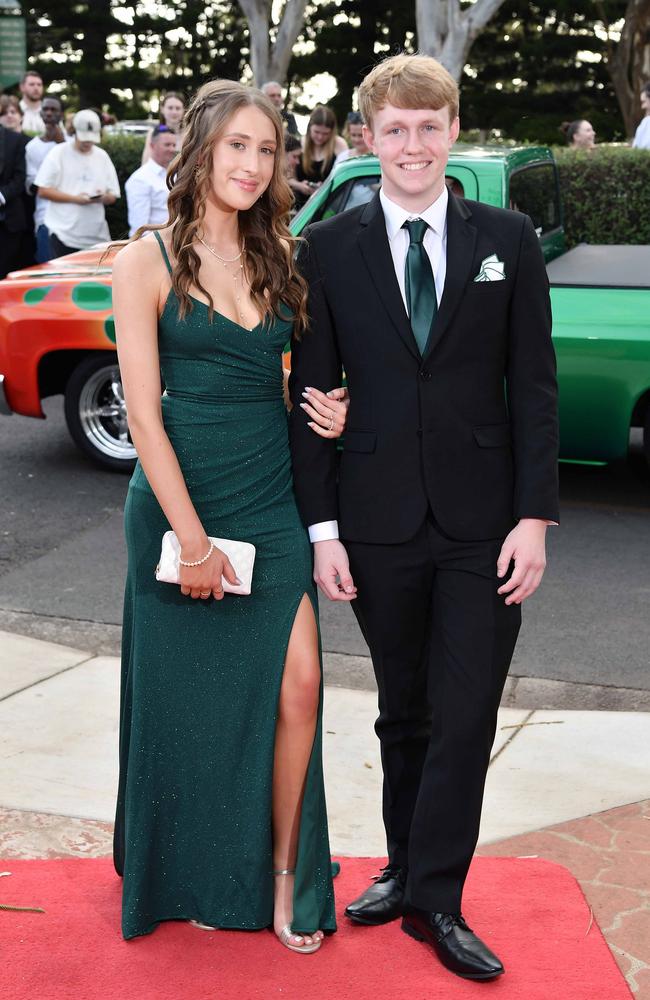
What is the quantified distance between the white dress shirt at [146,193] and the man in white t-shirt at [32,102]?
617 centimetres

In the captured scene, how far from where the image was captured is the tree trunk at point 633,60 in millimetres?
29594

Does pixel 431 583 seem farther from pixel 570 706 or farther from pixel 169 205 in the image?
pixel 570 706

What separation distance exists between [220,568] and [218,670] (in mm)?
296

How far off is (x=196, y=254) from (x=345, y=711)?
7.27 ft

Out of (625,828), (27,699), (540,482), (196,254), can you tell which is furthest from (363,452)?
(27,699)

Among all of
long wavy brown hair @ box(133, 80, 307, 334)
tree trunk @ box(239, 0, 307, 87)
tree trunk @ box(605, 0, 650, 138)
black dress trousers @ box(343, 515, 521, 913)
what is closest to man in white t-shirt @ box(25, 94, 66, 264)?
long wavy brown hair @ box(133, 80, 307, 334)

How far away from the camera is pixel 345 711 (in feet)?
15.6

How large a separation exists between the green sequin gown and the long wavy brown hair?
0.08 metres

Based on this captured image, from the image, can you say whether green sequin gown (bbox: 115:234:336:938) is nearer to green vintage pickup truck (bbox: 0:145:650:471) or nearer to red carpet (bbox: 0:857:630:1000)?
red carpet (bbox: 0:857:630:1000)

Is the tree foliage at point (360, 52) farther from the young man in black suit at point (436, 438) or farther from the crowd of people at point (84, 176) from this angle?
the young man in black suit at point (436, 438)

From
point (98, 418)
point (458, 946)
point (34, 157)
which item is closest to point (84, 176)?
point (34, 157)

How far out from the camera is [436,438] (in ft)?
9.91

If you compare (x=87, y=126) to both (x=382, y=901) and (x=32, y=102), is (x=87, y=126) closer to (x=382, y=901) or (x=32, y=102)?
(x=32, y=102)

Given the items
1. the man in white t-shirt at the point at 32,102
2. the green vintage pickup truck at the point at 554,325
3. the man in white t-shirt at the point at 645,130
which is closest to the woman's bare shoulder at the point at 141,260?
the green vintage pickup truck at the point at 554,325
